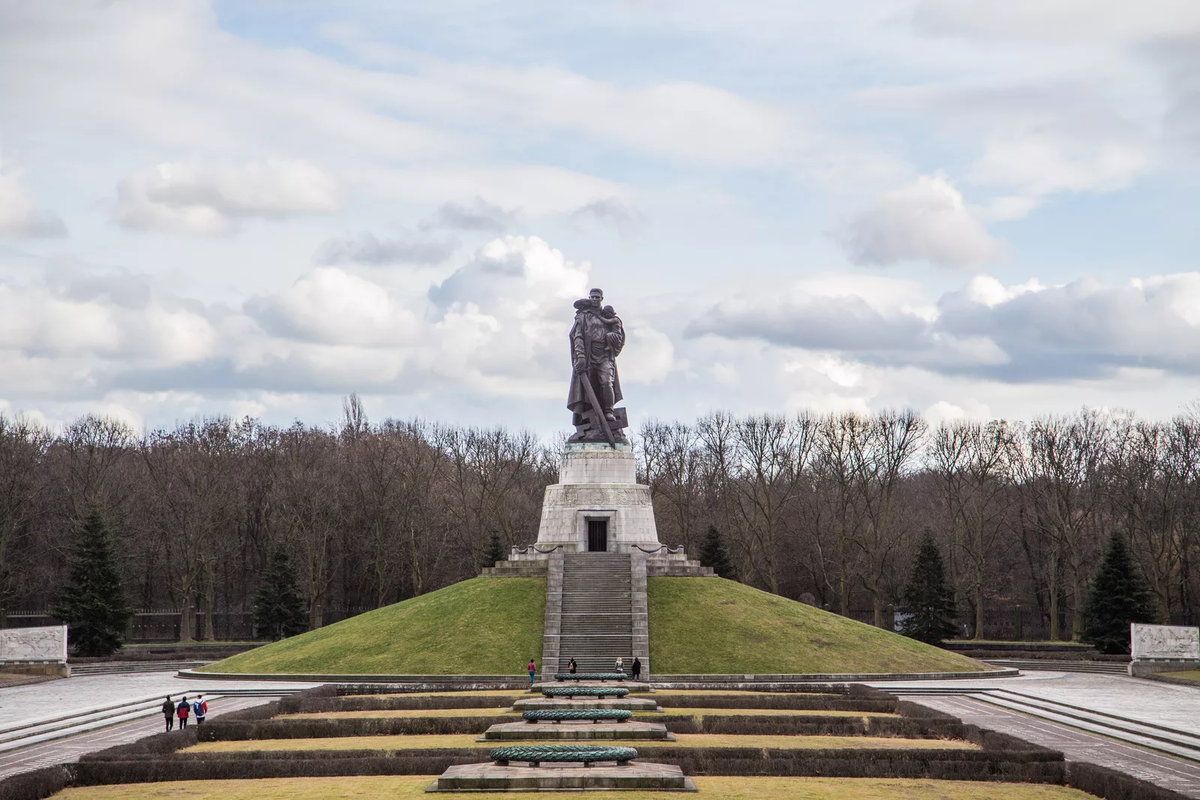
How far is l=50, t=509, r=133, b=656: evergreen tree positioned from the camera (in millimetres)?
57531

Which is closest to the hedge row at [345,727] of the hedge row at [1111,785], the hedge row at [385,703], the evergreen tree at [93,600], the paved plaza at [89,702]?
the paved plaza at [89,702]

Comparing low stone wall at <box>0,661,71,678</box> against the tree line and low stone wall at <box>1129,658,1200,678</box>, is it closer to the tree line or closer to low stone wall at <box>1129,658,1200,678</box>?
the tree line

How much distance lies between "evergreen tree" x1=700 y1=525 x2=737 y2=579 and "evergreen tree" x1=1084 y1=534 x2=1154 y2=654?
19536 mm

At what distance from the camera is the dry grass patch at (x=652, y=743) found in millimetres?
26000

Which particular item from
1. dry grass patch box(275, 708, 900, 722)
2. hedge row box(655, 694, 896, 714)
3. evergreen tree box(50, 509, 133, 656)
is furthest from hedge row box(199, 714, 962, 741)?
evergreen tree box(50, 509, 133, 656)

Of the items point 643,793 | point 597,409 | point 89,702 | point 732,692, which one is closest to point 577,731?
point 643,793

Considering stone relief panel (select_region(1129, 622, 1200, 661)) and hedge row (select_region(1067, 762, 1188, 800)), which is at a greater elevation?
hedge row (select_region(1067, 762, 1188, 800))

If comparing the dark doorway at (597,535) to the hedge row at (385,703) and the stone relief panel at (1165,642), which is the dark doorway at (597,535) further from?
the stone relief panel at (1165,642)

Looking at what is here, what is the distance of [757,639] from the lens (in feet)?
145

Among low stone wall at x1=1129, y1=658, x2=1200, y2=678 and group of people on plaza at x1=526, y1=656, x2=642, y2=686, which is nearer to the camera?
group of people on plaza at x1=526, y1=656, x2=642, y2=686

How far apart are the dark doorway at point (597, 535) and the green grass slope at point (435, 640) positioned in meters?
3.31

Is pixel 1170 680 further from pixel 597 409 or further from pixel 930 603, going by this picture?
pixel 597 409

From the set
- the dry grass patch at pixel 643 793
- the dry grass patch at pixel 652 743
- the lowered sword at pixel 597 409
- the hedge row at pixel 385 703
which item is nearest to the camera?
the dry grass patch at pixel 643 793

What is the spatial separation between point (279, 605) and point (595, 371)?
22102 mm
